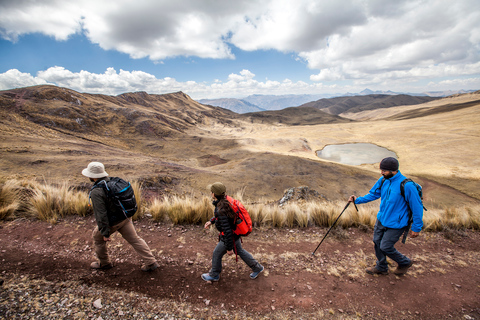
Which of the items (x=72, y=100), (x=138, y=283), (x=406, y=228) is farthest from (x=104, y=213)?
(x=72, y=100)

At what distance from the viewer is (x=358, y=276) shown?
155 inches

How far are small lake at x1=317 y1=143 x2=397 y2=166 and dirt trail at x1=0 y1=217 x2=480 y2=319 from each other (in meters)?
38.0

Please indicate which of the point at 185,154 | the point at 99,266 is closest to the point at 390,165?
the point at 99,266

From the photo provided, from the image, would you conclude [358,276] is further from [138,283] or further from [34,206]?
[34,206]

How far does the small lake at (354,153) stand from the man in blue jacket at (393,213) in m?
38.6

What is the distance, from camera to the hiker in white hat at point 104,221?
10.6ft

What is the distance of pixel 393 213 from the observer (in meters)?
3.57

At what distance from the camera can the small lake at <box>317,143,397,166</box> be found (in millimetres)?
40500

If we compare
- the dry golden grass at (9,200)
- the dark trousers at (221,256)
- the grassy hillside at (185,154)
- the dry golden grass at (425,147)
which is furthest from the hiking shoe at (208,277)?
the dry golden grass at (425,147)

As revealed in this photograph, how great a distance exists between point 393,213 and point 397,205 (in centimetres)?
16

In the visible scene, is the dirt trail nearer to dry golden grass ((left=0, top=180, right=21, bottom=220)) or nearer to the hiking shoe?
the hiking shoe

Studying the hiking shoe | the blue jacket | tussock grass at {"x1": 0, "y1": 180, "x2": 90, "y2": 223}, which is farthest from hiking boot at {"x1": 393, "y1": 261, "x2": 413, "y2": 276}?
tussock grass at {"x1": 0, "y1": 180, "x2": 90, "y2": 223}

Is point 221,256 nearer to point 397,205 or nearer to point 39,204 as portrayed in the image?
point 397,205

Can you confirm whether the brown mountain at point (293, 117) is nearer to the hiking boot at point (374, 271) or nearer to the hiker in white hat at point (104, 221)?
the hiking boot at point (374, 271)
